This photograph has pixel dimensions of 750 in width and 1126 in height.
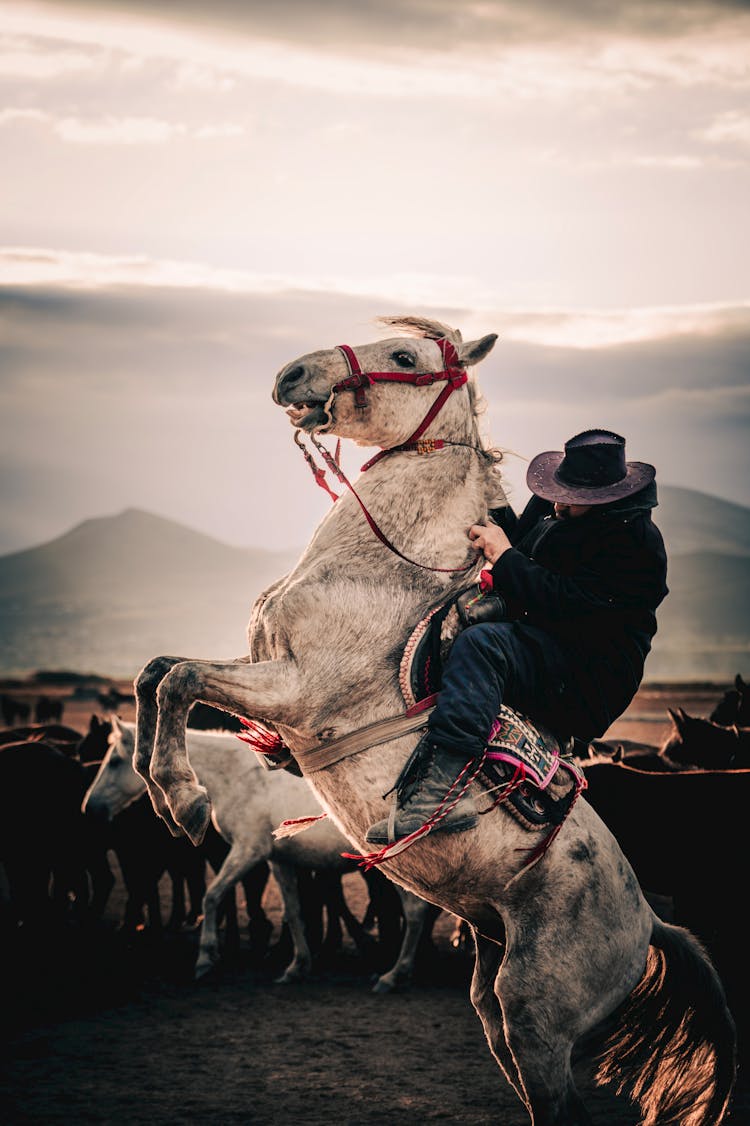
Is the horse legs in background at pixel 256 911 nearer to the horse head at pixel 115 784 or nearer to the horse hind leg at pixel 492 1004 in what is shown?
the horse head at pixel 115 784

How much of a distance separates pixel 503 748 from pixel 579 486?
1061 millimetres

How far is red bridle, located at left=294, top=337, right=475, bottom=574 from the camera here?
4.38 m

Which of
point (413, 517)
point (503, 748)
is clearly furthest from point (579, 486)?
point (503, 748)

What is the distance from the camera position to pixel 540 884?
433 centimetres

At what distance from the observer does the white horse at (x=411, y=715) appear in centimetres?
414

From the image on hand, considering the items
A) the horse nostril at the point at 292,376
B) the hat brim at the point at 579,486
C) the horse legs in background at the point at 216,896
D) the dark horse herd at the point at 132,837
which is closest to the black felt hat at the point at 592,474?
the hat brim at the point at 579,486

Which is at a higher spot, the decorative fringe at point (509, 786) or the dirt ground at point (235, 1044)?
the decorative fringe at point (509, 786)

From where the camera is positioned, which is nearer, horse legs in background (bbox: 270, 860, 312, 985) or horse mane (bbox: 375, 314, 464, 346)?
horse mane (bbox: 375, 314, 464, 346)

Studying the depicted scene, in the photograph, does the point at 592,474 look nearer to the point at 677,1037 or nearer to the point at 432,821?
the point at 432,821

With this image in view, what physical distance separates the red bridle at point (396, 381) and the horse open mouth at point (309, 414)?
0.19 feet

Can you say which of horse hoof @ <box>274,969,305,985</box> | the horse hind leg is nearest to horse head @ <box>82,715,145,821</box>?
horse hoof @ <box>274,969,305,985</box>

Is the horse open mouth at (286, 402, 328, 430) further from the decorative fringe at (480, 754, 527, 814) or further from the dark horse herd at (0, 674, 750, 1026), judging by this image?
the dark horse herd at (0, 674, 750, 1026)

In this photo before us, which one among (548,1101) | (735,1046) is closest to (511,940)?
(548,1101)

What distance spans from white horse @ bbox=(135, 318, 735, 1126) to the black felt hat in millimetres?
325
